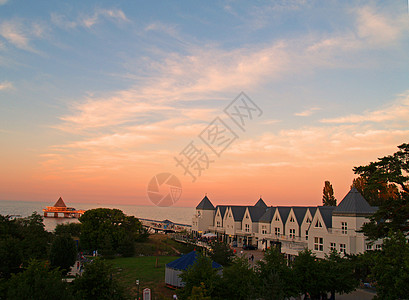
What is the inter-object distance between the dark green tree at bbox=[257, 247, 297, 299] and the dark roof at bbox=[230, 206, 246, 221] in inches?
1788

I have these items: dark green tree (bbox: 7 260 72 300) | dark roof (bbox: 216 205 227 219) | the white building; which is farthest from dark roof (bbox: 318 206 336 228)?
dark green tree (bbox: 7 260 72 300)

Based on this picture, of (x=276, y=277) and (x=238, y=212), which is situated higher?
(x=238, y=212)

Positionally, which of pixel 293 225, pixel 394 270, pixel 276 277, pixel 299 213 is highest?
pixel 299 213

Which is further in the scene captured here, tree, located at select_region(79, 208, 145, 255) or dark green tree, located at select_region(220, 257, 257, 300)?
tree, located at select_region(79, 208, 145, 255)

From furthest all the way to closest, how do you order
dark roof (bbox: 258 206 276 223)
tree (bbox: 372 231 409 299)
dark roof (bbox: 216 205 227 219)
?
dark roof (bbox: 216 205 227 219) < dark roof (bbox: 258 206 276 223) < tree (bbox: 372 231 409 299)

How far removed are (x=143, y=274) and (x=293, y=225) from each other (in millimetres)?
29509

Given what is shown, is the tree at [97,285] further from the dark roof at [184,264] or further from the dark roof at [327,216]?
the dark roof at [327,216]

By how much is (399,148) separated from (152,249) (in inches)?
1941

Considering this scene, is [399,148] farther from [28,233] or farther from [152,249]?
[152,249]

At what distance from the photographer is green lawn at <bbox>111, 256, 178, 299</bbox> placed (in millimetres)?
35188

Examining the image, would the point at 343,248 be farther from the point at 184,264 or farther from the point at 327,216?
the point at 184,264

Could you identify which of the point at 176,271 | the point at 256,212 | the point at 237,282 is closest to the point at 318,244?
the point at 176,271

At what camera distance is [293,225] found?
60.2 m

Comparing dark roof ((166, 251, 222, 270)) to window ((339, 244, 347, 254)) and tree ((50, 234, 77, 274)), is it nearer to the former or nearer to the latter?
tree ((50, 234, 77, 274))
